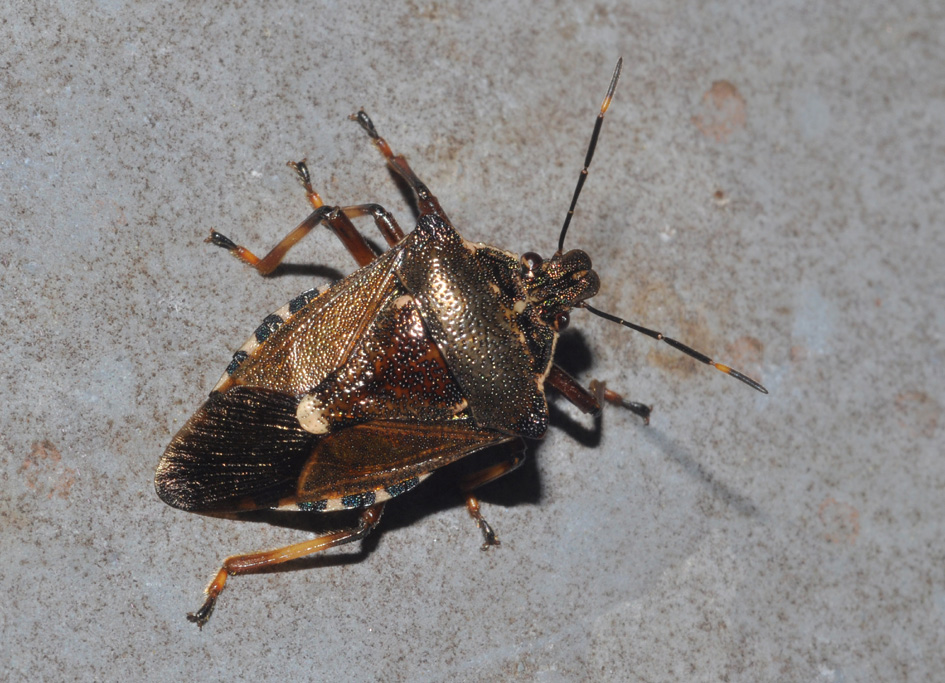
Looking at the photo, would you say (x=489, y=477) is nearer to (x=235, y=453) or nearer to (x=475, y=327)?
(x=475, y=327)

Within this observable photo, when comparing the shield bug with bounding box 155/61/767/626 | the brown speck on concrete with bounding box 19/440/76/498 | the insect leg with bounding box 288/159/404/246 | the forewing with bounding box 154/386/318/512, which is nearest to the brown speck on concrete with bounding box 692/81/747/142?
the shield bug with bounding box 155/61/767/626

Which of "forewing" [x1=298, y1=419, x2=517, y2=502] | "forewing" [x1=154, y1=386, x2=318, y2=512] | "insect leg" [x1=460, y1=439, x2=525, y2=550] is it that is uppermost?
"forewing" [x1=154, y1=386, x2=318, y2=512]

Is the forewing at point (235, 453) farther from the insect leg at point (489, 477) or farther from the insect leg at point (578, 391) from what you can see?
the insect leg at point (578, 391)

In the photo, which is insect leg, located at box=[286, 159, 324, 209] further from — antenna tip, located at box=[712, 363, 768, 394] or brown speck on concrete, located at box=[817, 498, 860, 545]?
brown speck on concrete, located at box=[817, 498, 860, 545]

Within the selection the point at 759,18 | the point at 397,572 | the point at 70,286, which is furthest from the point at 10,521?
the point at 759,18

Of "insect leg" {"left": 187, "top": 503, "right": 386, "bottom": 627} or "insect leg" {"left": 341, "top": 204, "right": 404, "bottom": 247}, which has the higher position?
"insect leg" {"left": 341, "top": 204, "right": 404, "bottom": 247}

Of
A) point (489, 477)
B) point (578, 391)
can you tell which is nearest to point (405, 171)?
point (578, 391)

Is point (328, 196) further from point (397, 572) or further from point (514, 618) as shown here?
point (514, 618)
